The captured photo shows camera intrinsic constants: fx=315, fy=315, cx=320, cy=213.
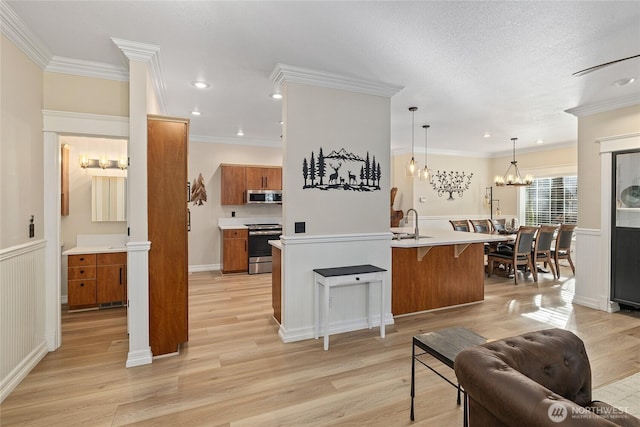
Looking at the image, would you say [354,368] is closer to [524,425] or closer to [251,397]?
[251,397]

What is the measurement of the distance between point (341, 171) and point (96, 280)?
11.2ft

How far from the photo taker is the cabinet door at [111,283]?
13.3ft

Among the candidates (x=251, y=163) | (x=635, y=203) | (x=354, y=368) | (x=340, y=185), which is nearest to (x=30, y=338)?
(x=354, y=368)

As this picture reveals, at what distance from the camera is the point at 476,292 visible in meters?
4.45

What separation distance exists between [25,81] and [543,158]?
9155mm

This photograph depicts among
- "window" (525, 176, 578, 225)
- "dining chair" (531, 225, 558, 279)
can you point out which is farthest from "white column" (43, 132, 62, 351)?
"window" (525, 176, 578, 225)

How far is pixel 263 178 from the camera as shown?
6.47 m

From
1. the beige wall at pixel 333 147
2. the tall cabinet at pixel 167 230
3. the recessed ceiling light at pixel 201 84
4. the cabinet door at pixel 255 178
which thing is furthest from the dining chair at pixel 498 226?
the tall cabinet at pixel 167 230

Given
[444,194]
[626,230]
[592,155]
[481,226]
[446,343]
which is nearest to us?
[446,343]

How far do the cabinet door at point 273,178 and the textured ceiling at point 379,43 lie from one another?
2.31 meters

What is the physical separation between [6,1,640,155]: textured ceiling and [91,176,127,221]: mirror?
1434 millimetres

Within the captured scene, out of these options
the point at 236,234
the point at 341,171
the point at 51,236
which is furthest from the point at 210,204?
the point at 341,171

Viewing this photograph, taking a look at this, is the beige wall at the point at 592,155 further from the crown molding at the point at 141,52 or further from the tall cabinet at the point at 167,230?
the crown molding at the point at 141,52

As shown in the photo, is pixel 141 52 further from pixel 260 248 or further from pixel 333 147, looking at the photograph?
pixel 260 248
